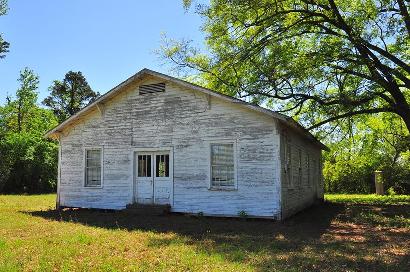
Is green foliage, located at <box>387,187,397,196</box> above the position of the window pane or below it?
below

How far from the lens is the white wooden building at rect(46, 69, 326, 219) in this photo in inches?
551

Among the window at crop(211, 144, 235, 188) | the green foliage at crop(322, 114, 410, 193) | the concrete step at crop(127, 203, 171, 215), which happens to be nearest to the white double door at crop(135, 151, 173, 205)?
the concrete step at crop(127, 203, 171, 215)

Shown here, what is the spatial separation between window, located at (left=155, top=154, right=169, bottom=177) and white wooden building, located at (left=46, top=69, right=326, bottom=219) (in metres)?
0.04

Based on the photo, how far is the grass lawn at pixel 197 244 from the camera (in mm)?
7672

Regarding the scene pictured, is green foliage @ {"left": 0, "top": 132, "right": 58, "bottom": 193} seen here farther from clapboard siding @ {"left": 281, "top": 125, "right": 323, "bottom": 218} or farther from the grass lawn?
clapboard siding @ {"left": 281, "top": 125, "right": 323, "bottom": 218}

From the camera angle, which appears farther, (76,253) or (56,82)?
(56,82)

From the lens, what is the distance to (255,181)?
14.0 m

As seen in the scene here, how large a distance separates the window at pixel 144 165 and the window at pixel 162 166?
0.36 metres

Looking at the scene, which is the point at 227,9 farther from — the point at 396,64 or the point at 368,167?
the point at 368,167

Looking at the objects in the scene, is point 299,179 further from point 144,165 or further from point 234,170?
point 144,165

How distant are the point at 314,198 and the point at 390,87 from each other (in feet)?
24.1

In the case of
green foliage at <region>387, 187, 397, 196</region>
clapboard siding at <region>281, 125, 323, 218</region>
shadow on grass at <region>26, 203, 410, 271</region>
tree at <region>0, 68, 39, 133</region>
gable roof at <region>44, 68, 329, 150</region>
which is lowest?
shadow on grass at <region>26, 203, 410, 271</region>

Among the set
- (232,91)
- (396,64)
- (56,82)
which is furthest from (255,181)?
(56,82)

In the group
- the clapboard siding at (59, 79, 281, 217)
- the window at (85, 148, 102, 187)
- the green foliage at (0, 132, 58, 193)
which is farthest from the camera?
the green foliage at (0, 132, 58, 193)
